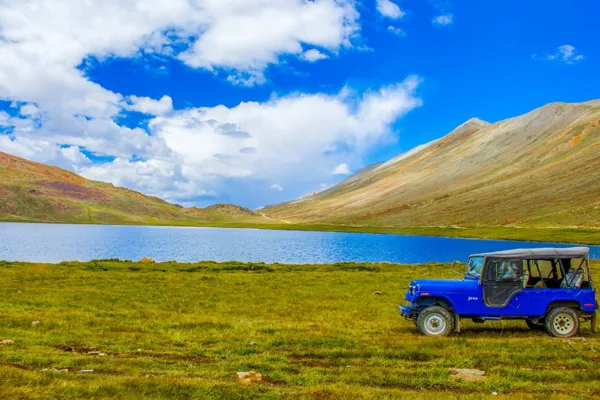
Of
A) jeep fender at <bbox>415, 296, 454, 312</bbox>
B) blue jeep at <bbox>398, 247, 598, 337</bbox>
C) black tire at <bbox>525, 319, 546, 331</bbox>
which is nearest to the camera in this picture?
blue jeep at <bbox>398, 247, 598, 337</bbox>

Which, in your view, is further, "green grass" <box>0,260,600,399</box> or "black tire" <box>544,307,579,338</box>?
"black tire" <box>544,307,579,338</box>

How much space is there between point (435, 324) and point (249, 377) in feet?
31.8

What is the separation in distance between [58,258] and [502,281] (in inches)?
2946

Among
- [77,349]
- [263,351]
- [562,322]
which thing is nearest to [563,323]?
[562,322]

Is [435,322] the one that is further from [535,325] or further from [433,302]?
[535,325]

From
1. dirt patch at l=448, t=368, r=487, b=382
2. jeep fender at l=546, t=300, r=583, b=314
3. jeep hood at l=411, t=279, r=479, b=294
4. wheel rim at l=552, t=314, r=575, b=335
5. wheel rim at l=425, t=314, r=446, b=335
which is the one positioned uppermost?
jeep hood at l=411, t=279, r=479, b=294

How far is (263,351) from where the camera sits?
16.7 meters

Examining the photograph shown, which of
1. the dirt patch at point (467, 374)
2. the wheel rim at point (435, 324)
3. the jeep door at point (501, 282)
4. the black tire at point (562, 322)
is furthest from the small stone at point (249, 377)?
the black tire at point (562, 322)

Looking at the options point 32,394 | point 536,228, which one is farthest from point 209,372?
point 536,228

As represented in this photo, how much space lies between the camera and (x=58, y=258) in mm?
76750

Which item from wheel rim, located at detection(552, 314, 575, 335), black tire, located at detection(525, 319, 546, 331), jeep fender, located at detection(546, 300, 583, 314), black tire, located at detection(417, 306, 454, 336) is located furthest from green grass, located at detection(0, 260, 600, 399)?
jeep fender, located at detection(546, 300, 583, 314)

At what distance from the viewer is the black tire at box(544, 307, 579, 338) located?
19.4 metres

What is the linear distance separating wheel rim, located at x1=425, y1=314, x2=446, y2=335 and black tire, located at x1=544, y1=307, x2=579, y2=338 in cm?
436

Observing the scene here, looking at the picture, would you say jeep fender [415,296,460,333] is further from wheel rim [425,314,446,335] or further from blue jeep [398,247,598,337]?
wheel rim [425,314,446,335]
